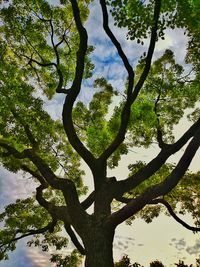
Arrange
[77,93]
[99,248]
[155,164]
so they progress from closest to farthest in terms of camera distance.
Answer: [99,248], [77,93], [155,164]

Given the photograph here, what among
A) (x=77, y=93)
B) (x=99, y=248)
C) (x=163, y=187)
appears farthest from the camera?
(x=77, y=93)

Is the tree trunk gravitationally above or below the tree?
below

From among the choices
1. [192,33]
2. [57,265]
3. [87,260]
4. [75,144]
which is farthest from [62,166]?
[192,33]

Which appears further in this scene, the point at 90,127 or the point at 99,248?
the point at 90,127

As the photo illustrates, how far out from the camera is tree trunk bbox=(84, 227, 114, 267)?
907 centimetres

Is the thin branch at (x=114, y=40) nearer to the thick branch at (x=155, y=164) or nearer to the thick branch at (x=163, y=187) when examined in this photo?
the thick branch at (x=155, y=164)

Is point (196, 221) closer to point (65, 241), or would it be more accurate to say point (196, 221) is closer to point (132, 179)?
point (132, 179)

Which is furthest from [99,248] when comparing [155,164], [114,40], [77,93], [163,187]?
[114,40]

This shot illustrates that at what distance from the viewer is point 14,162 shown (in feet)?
47.4

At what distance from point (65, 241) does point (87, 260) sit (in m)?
7.15

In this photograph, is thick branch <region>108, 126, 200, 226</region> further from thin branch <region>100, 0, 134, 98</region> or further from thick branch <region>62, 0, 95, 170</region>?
thin branch <region>100, 0, 134, 98</region>

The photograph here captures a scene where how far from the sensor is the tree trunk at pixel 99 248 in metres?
9.07

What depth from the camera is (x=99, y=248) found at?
9.31 m

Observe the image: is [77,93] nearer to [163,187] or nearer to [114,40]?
[114,40]
